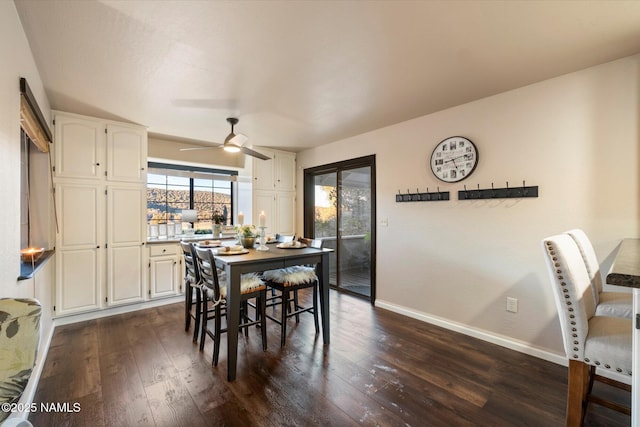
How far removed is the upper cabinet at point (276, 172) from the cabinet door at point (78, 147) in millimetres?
1984

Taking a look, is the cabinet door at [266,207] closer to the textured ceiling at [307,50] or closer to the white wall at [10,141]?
the textured ceiling at [307,50]

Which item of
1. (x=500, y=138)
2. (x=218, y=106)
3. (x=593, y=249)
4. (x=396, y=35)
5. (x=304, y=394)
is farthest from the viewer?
(x=218, y=106)

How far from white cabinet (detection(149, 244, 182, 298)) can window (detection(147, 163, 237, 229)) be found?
0.83m

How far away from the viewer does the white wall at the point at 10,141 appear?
1.32 meters

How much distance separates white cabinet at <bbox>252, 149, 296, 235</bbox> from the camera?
14.8 ft

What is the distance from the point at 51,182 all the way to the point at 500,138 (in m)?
4.54

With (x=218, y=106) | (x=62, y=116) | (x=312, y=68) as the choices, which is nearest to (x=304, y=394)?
(x=312, y=68)

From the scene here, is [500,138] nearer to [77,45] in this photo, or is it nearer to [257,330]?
[257,330]

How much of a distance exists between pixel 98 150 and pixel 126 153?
266 millimetres

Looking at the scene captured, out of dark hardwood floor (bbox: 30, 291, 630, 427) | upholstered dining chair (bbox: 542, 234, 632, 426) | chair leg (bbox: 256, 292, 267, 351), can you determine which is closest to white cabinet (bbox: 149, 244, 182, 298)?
dark hardwood floor (bbox: 30, 291, 630, 427)

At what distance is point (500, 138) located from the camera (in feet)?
8.36

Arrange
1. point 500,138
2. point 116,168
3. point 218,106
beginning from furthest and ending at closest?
point 116,168 → point 218,106 → point 500,138

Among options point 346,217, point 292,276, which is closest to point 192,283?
point 292,276

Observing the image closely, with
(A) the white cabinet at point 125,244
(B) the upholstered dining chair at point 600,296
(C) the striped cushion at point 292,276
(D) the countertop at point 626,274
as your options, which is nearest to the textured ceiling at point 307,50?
(A) the white cabinet at point 125,244
